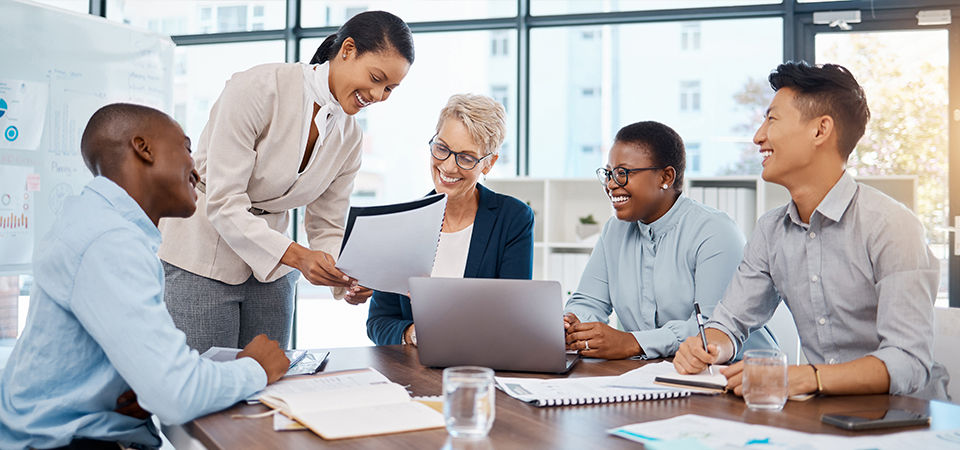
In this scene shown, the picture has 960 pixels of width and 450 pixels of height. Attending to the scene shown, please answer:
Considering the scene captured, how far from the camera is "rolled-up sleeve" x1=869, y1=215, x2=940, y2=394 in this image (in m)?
1.37

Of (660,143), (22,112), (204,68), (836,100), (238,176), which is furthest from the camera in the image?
(204,68)

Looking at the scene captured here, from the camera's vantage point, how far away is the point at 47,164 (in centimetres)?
344

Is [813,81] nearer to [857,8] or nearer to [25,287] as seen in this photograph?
[857,8]

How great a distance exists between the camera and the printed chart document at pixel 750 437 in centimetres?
98

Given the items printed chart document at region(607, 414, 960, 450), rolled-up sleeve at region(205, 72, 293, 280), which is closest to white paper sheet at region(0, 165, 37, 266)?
rolled-up sleeve at region(205, 72, 293, 280)

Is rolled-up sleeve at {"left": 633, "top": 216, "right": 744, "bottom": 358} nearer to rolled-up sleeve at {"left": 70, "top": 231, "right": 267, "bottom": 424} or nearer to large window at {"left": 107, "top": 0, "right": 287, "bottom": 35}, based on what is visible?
rolled-up sleeve at {"left": 70, "top": 231, "right": 267, "bottom": 424}

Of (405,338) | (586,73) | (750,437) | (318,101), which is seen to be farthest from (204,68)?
(750,437)

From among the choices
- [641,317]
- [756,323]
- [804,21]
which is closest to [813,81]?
[756,323]

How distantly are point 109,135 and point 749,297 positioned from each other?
1370 millimetres

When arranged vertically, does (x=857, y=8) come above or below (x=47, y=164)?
above

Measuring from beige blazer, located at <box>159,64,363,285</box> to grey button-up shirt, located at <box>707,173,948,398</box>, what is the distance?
112 centimetres

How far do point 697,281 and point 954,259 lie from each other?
9.22ft

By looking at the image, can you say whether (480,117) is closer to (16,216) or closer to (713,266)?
(713,266)

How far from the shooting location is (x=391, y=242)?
166cm
